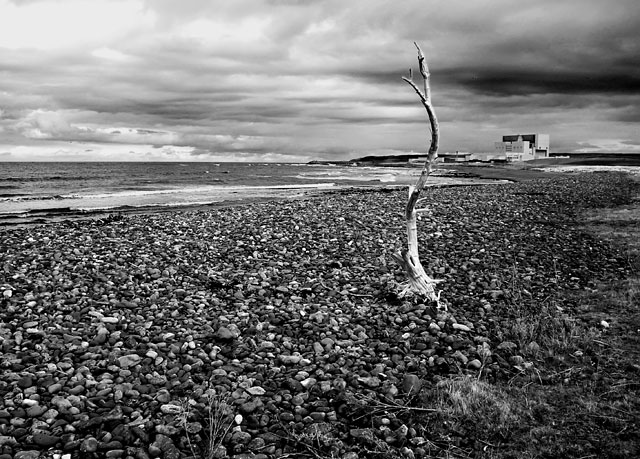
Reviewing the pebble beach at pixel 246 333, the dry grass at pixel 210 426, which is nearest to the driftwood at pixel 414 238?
the pebble beach at pixel 246 333

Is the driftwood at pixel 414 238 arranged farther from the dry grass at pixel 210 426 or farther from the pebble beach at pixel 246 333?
the dry grass at pixel 210 426

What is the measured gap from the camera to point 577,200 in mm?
29531

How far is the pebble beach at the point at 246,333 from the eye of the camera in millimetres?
5879

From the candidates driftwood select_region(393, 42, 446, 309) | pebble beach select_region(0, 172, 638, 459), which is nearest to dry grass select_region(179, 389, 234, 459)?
pebble beach select_region(0, 172, 638, 459)

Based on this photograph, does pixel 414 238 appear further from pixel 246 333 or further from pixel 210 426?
pixel 210 426

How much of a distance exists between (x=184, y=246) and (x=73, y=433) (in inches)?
406

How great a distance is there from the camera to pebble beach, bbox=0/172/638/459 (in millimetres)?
5879

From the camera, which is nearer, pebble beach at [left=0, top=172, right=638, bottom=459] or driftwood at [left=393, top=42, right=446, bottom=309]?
pebble beach at [left=0, top=172, right=638, bottom=459]

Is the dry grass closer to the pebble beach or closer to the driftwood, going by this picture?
the pebble beach

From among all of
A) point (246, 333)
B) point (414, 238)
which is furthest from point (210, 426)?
point (414, 238)

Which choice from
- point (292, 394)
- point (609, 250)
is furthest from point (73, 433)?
point (609, 250)

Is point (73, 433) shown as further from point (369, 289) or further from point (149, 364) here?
point (369, 289)

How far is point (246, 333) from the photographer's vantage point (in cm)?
876

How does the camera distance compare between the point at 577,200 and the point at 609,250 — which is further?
the point at 577,200
